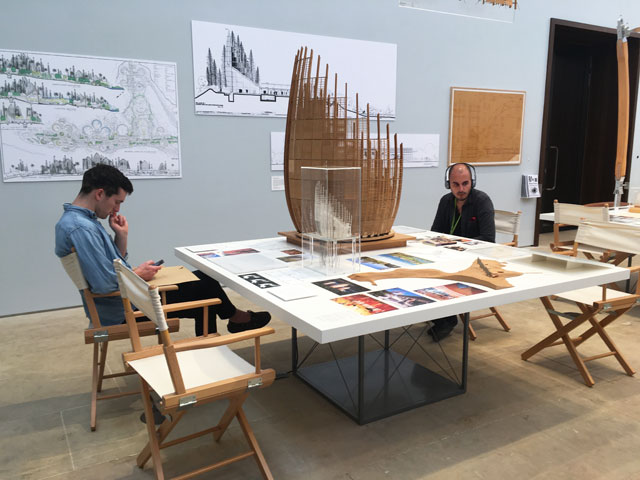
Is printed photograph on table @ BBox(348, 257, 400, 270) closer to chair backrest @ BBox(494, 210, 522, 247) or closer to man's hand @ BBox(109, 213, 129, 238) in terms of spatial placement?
man's hand @ BBox(109, 213, 129, 238)

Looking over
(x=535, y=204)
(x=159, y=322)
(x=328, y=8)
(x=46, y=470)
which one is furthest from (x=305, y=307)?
(x=535, y=204)

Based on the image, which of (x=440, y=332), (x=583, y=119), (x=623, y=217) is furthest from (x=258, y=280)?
(x=583, y=119)

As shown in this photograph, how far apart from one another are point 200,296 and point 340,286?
103cm

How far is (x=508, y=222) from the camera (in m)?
4.15

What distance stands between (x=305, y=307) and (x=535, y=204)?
19.1 ft

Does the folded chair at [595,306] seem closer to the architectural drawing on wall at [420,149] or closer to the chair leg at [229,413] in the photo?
the chair leg at [229,413]

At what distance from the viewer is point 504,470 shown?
7.17 feet

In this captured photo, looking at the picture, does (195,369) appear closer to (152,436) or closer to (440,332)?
(152,436)

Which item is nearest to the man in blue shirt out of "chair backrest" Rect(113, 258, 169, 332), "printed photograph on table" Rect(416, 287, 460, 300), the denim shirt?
the denim shirt

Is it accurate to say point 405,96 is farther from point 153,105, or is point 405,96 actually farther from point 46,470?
point 46,470

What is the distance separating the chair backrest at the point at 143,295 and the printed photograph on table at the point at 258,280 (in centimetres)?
51

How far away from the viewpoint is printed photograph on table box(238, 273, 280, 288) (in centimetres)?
230

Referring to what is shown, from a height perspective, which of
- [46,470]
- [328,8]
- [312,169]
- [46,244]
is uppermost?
[328,8]

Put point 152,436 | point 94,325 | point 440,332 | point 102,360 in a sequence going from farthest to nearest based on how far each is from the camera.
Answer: point 440,332 < point 102,360 < point 94,325 < point 152,436
